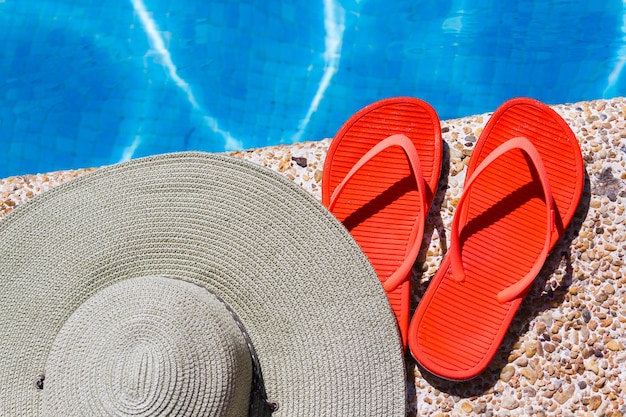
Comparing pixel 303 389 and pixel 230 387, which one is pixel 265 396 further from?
pixel 230 387

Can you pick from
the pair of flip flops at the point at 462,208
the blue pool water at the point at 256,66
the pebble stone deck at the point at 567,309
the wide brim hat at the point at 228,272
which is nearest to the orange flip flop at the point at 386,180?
the pair of flip flops at the point at 462,208

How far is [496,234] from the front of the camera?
9.29ft

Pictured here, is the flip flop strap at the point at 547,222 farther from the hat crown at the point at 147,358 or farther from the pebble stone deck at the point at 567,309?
the hat crown at the point at 147,358

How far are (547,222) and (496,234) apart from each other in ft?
0.73

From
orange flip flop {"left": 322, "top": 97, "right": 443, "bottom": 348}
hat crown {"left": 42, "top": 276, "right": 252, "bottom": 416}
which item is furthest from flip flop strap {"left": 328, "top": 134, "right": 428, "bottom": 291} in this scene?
hat crown {"left": 42, "top": 276, "right": 252, "bottom": 416}

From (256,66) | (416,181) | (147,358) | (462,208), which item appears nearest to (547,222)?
(462,208)

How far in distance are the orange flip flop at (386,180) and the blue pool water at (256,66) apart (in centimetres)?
80

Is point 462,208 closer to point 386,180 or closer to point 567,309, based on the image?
point 386,180

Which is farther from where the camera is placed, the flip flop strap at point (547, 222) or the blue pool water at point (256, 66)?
the blue pool water at point (256, 66)

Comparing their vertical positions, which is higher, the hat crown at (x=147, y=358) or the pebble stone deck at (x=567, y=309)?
the hat crown at (x=147, y=358)

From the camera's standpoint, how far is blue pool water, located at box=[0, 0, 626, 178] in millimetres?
3705

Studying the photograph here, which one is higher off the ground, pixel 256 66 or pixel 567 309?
pixel 256 66

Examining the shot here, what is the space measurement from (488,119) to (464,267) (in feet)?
2.39

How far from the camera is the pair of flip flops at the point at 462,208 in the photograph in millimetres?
2723
